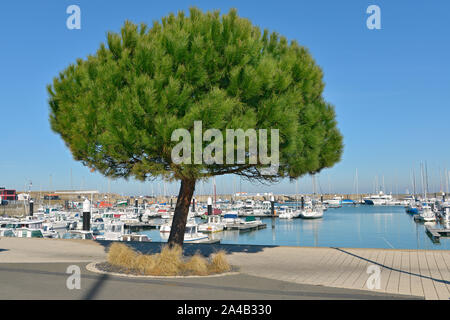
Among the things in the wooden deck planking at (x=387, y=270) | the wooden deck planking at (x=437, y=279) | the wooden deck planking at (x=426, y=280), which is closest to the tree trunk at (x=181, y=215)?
the wooden deck planking at (x=387, y=270)

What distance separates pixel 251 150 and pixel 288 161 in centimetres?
202

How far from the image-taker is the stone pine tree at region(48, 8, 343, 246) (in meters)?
11.5

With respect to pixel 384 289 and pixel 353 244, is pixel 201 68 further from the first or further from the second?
pixel 353 244

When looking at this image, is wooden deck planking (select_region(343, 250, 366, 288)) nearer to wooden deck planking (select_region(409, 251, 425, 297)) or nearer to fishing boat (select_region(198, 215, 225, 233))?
wooden deck planking (select_region(409, 251, 425, 297))

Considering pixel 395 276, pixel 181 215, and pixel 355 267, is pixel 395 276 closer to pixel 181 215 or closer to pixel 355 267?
pixel 355 267

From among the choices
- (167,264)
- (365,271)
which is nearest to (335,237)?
(365,271)

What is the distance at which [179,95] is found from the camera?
451 inches

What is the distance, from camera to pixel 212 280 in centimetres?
1139

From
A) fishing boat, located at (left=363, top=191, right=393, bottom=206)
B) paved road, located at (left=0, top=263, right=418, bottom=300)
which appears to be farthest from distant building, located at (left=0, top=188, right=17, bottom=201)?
fishing boat, located at (left=363, top=191, right=393, bottom=206)

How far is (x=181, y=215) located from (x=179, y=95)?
5.51 metres

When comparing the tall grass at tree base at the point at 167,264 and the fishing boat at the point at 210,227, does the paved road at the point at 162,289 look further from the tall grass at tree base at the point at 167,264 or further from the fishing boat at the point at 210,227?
the fishing boat at the point at 210,227

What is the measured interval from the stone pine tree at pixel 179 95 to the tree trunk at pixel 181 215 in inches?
73.4
